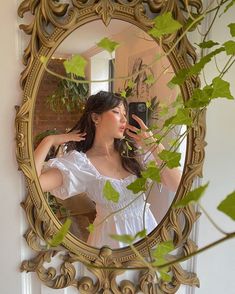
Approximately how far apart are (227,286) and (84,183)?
62cm

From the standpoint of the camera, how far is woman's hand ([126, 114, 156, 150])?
0.79m

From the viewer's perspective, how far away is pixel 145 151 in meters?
0.81

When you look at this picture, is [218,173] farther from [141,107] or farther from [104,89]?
[104,89]

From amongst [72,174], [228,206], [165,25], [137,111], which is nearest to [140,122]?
[137,111]

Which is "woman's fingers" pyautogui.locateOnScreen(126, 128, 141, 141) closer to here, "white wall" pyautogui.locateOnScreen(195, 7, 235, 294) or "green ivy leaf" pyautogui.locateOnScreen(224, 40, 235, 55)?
"white wall" pyautogui.locateOnScreen(195, 7, 235, 294)

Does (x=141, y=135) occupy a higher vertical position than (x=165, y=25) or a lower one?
lower

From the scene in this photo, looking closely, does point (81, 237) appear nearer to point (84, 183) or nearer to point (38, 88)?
point (84, 183)

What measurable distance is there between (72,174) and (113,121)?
0.62ft

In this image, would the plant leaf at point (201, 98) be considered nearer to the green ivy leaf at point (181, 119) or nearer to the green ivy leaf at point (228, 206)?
the green ivy leaf at point (181, 119)

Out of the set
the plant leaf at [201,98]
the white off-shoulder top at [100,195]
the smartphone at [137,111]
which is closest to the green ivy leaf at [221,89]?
the plant leaf at [201,98]

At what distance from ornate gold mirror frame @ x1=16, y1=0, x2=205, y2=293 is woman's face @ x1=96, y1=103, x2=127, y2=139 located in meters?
0.18

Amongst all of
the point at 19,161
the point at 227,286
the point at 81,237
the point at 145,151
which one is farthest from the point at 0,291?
the point at 227,286

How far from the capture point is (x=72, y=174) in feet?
2.58

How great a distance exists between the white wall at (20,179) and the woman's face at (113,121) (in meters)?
0.23
